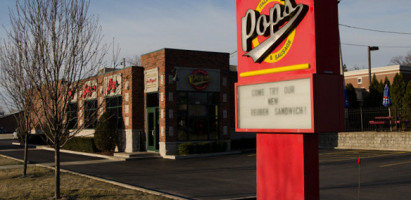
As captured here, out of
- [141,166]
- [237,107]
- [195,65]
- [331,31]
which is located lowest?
[141,166]

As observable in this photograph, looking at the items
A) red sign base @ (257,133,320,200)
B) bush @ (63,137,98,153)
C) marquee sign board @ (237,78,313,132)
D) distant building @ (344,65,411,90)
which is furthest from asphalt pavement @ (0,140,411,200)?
distant building @ (344,65,411,90)

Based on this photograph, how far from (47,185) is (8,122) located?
267 feet

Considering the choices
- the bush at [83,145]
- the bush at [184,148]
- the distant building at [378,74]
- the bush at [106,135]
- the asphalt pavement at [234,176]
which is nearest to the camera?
the asphalt pavement at [234,176]

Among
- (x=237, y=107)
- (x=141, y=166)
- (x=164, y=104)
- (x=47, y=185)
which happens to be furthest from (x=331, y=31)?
(x=164, y=104)

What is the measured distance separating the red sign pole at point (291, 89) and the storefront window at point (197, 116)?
17.2 meters

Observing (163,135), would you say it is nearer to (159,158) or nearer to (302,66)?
(159,158)

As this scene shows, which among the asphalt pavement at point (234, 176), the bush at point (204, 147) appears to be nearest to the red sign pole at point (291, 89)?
the asphalt pavement at point (234, 176)

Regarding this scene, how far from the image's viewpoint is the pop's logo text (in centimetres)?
778

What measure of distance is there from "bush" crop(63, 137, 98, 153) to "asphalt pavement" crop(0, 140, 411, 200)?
6.61 meters

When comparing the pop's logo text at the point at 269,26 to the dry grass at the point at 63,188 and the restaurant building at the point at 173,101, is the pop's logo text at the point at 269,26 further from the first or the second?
the restaurant building at the point at 173,101

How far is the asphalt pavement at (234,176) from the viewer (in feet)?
41.0

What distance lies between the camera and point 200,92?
2659 centimetres

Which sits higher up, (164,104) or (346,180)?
(164,104)

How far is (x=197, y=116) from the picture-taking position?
26.5 m
